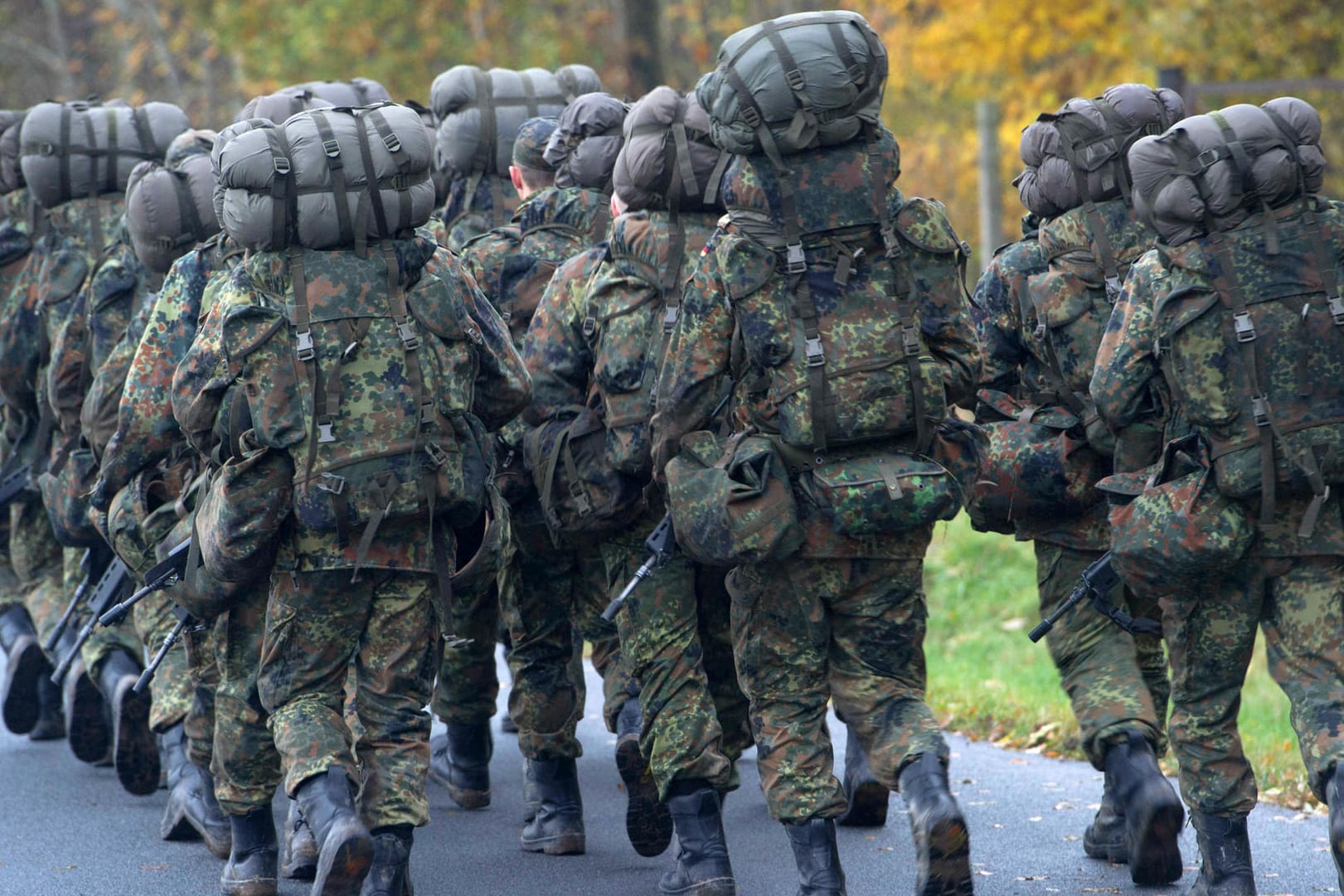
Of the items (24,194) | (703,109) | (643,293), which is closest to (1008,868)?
(643,293)

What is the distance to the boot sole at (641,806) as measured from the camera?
581cm

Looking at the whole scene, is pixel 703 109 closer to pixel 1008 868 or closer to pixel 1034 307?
pixel 1034 307

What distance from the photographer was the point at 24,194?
326 inches

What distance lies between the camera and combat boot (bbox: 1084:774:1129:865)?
6.04m

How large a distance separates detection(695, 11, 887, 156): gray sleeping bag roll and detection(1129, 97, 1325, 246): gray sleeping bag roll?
843 millimetres

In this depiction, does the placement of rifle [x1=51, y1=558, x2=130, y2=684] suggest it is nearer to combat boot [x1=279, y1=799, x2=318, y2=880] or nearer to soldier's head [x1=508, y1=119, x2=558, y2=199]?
combat boot [x1=279, y1=799, x2=318, y2=880]

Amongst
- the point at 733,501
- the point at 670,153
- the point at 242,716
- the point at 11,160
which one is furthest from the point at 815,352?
the point at 11,160

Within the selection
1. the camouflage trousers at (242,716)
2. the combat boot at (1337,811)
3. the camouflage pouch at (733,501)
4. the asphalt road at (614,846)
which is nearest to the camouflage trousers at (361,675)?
the camouflage trousers at (242,716)

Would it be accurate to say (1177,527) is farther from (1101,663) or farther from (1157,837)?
(1157,837)

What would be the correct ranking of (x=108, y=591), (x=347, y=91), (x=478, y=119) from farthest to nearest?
(x=347, y=91), (x=478, y=119), (x=108, y=591)

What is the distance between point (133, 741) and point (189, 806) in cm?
53

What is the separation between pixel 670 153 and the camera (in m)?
5.63

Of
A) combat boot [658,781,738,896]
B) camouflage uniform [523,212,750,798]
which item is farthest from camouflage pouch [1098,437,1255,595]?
combat boot [658,781,738,896]

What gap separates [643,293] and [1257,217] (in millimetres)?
1882
